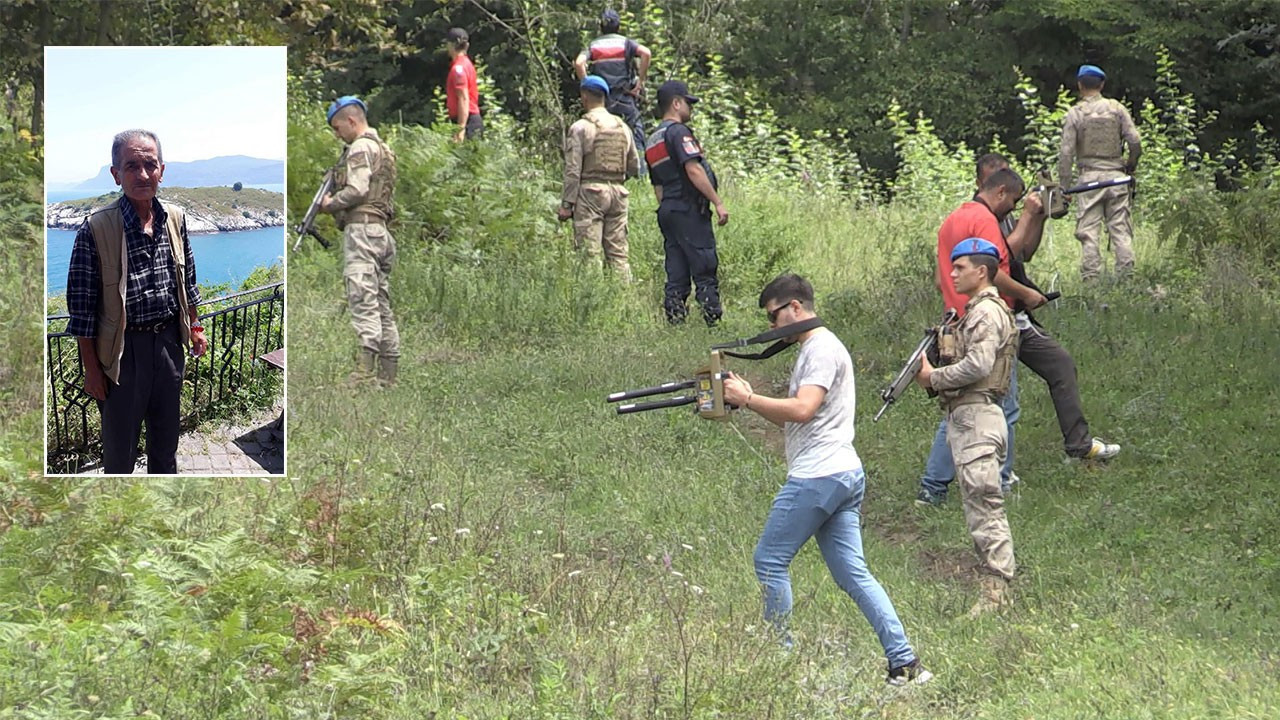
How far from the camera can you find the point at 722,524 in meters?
9.34

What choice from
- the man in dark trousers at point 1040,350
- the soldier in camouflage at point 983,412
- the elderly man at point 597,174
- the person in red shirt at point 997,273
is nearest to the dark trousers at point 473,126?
the elderly man at point 597,174

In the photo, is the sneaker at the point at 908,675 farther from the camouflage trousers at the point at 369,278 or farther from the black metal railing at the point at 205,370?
the camouflage trousers at the point at 369,278

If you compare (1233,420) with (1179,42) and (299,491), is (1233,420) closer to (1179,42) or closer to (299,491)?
(299,491)

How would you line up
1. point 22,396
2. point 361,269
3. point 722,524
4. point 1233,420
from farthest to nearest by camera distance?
point 361,269, point 1233,420, point 22,396, point 722,524

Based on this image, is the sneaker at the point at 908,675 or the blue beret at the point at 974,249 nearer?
the sneaker at the point at 908,675

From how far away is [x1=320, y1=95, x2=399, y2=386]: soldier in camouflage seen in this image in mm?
11508

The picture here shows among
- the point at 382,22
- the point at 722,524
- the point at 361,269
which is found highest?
the point at 382,22

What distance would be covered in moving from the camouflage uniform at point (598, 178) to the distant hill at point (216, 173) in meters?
7.80

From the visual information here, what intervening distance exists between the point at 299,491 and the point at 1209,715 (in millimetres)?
4534

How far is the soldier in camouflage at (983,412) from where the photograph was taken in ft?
26.3

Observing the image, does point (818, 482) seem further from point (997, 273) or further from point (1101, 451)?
A: point (1101, 451)

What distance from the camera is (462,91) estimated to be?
1823 centimetres

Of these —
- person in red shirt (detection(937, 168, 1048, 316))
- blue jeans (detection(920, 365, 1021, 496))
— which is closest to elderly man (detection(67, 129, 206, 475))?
person in red shirt (detection(937, 168, 1048, 316))

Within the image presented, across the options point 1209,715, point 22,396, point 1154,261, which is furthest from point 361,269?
point 1154,261
